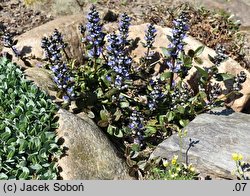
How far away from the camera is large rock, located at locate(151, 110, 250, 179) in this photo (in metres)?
5.79

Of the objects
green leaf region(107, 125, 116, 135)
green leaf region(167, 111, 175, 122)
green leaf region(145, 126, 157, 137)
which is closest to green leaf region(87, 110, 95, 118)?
green leaf region(107, 125, 116, 135)

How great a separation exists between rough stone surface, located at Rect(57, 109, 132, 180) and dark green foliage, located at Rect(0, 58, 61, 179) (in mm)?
135

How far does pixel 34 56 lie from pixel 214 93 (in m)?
3.01

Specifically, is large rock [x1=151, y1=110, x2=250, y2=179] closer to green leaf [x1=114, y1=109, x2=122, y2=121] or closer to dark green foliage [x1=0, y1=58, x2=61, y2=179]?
green leaf [x1=114, y1=109, x2=122, y2=121]

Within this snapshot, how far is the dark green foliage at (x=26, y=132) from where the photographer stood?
5395 mm

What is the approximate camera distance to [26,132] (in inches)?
226

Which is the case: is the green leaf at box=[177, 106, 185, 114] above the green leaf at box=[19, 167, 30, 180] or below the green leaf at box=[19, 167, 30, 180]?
above

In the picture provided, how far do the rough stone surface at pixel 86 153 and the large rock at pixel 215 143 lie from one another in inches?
25.0

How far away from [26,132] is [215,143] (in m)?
2.53

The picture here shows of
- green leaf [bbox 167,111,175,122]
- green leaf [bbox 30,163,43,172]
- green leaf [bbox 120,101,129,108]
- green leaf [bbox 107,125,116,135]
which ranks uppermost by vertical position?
green leaf [bbox 120,101,129,108]

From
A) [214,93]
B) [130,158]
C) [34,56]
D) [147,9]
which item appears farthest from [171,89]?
[147,9]

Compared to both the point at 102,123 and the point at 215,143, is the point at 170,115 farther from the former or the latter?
the point at 102,123

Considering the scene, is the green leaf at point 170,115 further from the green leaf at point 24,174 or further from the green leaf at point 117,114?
the green leaf at point 24,174

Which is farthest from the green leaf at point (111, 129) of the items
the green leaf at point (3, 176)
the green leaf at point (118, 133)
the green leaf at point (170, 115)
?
the green leaf at point (3, 176)
